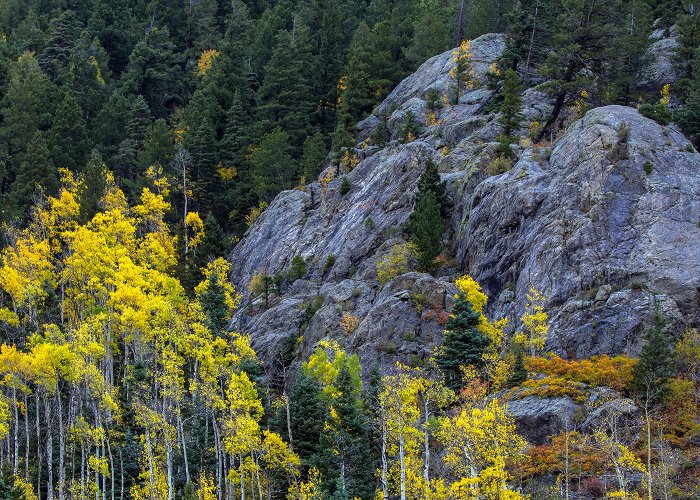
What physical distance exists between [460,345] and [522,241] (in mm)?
9941

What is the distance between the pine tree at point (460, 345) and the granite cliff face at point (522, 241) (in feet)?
12.5

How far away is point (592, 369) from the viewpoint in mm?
40125

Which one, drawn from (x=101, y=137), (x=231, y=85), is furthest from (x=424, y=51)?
(x=101, y=137)

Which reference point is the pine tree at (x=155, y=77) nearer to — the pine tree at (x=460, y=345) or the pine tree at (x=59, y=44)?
the pine tree at (x=59, y=44)

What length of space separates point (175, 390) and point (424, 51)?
5187 cm

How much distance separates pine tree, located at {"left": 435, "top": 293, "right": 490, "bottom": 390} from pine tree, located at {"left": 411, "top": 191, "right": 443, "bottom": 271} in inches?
359

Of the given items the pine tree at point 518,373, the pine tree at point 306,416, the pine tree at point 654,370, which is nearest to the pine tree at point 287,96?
the pine tree at point 306,416

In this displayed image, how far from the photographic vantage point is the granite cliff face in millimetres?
45250

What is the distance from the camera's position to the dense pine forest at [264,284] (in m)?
37.8

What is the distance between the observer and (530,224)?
51688 mm

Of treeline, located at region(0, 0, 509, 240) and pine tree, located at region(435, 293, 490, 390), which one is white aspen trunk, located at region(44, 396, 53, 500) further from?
treeline, located at region(0, 0, 509, 240)

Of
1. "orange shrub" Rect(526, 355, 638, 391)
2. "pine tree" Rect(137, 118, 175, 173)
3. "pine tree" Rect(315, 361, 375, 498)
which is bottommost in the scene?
"pine tree" Rect(315, 361, 375, 498)

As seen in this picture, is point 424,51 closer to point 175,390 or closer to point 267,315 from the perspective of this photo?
point 267,315

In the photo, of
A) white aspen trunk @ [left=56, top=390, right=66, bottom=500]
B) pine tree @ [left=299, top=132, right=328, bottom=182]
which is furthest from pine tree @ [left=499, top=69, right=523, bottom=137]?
white aspen trunk @ [left=56, top=390, right=66, bottom=500]
